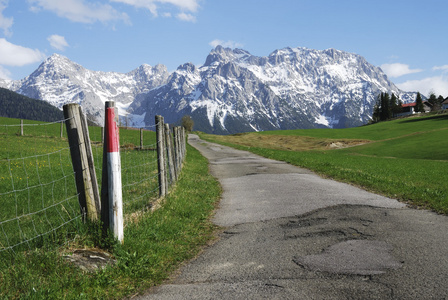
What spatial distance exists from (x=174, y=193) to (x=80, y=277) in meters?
6.15

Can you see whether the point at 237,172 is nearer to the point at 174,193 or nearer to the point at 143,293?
the point at 174,193

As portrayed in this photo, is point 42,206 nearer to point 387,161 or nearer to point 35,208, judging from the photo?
point 35,208

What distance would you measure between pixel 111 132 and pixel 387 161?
31.4 metres

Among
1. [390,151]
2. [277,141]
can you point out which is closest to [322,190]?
[390,151]

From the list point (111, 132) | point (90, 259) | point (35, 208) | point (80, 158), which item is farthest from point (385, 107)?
point (90, 259)

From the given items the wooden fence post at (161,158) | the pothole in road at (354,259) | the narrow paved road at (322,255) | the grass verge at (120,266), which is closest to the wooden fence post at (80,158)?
the grass verge at (120,266)

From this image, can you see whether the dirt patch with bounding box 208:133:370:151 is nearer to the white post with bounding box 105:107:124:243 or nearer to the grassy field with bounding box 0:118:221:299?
the grassy field with bounding box 0:118:221:299

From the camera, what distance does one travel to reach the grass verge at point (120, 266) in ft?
14.0

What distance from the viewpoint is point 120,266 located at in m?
5.13

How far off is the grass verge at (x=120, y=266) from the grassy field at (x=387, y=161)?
21.6ft

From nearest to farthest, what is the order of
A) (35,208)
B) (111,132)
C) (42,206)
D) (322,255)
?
(322,255)
(111,132)
(42,206)
(35,208)

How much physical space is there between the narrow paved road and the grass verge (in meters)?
0.40

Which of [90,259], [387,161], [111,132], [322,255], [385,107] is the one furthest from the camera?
[385,107]

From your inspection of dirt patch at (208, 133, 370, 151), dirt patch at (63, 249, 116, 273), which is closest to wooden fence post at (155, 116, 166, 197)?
dirt patch at (63, 249, 116, 273)
